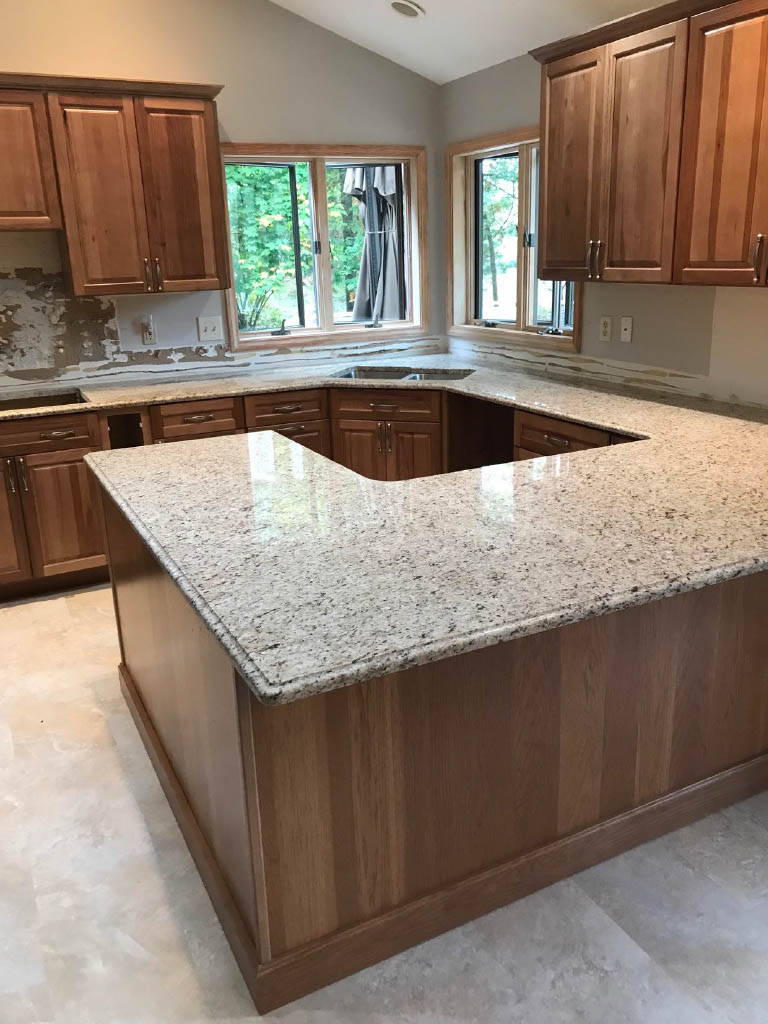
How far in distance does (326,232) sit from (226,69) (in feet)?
3.04

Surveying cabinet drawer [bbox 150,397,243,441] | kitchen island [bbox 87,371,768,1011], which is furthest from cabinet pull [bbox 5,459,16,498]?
kitchen island [bbox 87,371,768,1011]

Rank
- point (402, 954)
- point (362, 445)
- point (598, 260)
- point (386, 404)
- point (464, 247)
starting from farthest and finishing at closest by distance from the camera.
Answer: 1. point (464, 247)
2. point (362, 445)
3. point (386, 404)
4. point (598, 260)
5. point (402, 954)

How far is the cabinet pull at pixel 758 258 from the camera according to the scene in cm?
257

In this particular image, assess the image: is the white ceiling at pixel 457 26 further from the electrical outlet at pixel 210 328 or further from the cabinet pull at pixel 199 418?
the cabinet pull at pixel 199 418

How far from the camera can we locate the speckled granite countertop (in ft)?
4.50

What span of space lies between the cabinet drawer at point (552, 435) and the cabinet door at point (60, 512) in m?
1.93

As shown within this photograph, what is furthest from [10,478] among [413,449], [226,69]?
[226,69]

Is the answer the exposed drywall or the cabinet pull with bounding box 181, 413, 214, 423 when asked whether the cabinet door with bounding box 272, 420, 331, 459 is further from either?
the exposed drywall

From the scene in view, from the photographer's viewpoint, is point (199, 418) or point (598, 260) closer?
point (598, 260)

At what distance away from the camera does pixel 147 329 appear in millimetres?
4273

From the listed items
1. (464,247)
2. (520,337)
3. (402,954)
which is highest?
(464,247)

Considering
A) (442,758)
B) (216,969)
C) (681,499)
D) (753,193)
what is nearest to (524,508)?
(681,499)

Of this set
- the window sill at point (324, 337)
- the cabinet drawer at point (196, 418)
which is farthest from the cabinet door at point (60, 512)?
the window sill at point (324, 337)

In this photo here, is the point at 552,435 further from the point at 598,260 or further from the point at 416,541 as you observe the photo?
the point at 416,541
